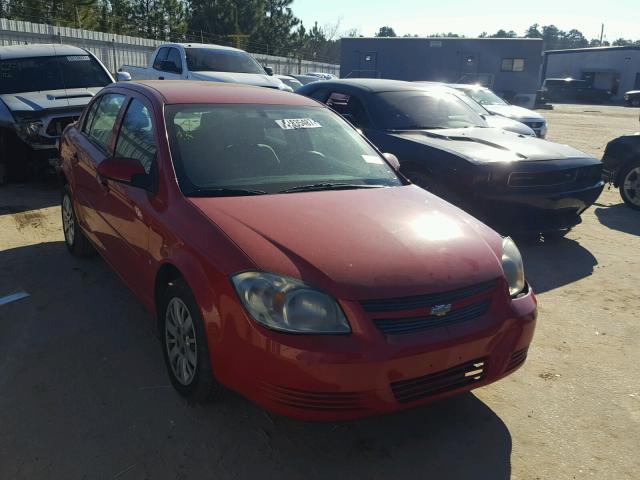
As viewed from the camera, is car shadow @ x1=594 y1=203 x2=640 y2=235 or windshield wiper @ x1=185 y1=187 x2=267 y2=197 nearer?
windshield wiper @ x1=185 y1=187 x2=267 y2=197

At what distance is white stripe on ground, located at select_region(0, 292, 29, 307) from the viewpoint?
13.8 ft

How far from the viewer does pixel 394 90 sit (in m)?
6.87

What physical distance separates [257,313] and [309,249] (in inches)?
15.5

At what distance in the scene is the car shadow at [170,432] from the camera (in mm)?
2541

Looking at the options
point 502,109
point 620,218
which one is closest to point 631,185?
point 620,218

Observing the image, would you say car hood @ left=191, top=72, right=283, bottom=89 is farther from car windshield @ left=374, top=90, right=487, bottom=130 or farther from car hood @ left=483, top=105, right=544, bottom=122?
car hood @ left=483, top=105, right=544, bottom=122

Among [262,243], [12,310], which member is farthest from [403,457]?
[12,310]

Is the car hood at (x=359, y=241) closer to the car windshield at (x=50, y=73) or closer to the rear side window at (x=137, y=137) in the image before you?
the rear side window at (x=137, y=137)

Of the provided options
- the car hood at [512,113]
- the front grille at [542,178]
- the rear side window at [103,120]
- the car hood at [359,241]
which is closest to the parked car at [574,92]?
the car hood at [512,113]

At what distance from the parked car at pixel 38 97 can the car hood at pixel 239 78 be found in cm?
227

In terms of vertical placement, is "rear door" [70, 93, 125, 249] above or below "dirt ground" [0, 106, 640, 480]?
above

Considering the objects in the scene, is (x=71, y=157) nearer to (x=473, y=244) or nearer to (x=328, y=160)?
(x=328, y=160)

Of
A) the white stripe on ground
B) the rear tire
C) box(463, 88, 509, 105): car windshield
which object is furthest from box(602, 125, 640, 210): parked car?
the white stripe on ground

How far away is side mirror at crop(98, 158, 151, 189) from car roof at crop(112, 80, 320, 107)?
513 mm
